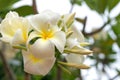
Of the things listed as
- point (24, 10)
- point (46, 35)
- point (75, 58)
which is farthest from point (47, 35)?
point (24, 10)

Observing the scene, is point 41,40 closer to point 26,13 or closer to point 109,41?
point 26,13

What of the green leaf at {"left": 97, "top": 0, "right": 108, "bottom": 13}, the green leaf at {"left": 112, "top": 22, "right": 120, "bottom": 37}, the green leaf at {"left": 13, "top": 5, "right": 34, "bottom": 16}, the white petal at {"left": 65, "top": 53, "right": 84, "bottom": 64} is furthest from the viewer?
the green leaf at {"left": 112, "top": 22, "right": 120, "bottom": 37}

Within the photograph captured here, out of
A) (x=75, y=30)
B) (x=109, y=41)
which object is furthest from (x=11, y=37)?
(x=109, y=41)

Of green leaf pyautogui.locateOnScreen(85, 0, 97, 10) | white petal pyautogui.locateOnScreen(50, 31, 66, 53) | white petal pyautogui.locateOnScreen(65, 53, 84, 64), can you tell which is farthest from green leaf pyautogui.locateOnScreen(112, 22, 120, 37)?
white petal pyautogui.locateOnScreen(50, 31, 66, 53)

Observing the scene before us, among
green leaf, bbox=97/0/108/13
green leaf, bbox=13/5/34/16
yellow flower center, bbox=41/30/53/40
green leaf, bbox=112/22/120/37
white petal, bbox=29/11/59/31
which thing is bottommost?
green leaf, bbox=112/22/120/37

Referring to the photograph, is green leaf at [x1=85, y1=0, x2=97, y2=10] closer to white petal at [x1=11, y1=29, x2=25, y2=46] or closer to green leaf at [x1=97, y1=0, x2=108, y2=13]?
green leaf at [x1=97, y1=0, x2=108, y2=13]

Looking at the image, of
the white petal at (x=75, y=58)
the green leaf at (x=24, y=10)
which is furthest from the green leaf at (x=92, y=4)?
the white petal at (x=75, y=58)

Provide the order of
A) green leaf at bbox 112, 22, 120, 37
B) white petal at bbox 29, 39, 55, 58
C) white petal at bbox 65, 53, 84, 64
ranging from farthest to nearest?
green leaf at bbox 112, 22, 120, 37
white petal at bbox 65, 53, 84, 64
white petal at bbox 29, 39, 55, 58

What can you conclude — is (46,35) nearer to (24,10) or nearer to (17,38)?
(17,38)

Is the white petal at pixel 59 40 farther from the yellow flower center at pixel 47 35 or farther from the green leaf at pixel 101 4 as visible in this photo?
the green leaf at pixel 101 4
